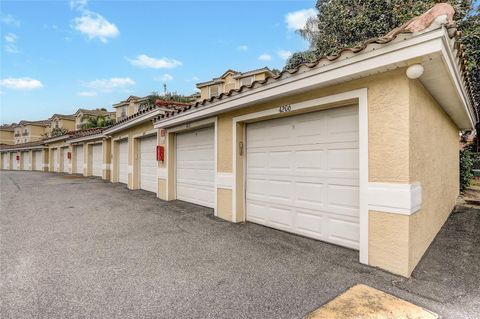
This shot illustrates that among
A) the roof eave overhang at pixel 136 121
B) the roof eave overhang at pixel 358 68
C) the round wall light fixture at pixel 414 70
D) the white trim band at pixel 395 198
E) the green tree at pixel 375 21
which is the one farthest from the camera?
the green tree at pixel 375 21

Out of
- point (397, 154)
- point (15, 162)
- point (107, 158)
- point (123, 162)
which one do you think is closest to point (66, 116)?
point (15, 162)

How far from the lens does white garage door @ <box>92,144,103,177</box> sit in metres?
15.7

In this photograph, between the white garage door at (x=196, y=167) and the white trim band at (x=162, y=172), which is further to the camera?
the white trim band at (x=162, y=172)

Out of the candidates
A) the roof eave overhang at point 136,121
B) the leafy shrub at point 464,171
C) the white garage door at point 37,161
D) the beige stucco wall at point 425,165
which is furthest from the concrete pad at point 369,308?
the white garage door at point 37,161

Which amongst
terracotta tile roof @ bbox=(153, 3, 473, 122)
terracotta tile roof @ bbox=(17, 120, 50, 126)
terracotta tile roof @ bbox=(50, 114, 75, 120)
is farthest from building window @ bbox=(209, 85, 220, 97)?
terracotta tile roof @ bbox=(17, 120, 50, 126)

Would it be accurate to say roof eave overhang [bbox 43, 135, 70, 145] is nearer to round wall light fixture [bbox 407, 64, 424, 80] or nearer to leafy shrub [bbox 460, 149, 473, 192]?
round wall light fixture [bbox 407, 64, 424, 80]

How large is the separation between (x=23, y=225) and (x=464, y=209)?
457 inches

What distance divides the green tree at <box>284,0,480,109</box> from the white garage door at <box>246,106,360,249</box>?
26.1 feet

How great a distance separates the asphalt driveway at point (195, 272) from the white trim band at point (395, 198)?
A: 85 cm

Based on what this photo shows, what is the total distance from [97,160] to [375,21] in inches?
779

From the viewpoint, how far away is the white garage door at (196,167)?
7.11 meters

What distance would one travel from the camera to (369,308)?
2.50 metres

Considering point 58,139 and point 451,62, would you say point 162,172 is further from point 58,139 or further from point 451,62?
point 58,139

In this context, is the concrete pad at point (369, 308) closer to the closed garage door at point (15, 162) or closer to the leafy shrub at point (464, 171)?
the leafy shrub at point (464, 171)
